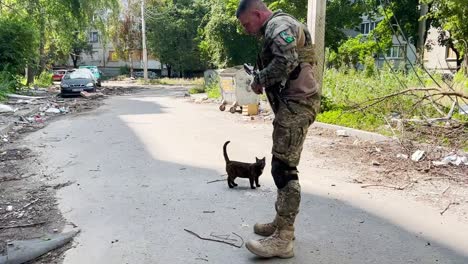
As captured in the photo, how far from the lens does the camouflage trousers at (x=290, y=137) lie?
128 inches

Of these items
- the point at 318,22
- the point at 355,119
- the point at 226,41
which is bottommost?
the point at 355,119

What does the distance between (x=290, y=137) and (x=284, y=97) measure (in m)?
0.31

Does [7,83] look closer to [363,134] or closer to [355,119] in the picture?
[355,119]

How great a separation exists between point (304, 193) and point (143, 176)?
2298 millimetres

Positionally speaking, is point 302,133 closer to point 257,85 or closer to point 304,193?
point 257,85

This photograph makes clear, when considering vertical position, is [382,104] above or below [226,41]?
below

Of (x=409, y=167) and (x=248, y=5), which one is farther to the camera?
(x=409, y=167)

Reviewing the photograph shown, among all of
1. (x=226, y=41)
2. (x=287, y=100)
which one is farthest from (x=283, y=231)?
(x=226, y=41)

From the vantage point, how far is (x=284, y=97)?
3266mm

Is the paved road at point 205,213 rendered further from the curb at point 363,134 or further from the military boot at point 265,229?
the curb at point 363,134

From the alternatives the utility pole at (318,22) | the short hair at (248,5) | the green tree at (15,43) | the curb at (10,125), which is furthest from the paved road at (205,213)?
the green tree at (15,43)

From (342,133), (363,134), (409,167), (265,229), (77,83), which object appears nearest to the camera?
(265,229)

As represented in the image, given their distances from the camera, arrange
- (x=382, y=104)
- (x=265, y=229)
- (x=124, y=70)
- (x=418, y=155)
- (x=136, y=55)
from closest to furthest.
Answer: (x=265, y=229)
(x=418, y=155)
(x=382, y=104)
(x=124, y=70)
(x=136, y=55)

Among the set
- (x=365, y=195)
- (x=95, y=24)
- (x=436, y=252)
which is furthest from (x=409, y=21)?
(x=436, y=252)
